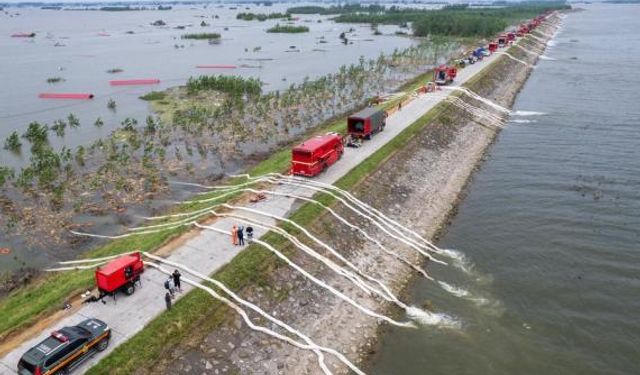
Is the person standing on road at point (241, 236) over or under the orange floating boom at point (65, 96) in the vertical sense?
under

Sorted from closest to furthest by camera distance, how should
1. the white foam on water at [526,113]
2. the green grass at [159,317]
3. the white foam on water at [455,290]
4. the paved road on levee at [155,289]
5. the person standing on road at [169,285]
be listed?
the green grass at [159,317]
the paved road on levee at [155,289]
the person standing on road at [169,285]
the white foam on water at [455,290]
the white foam on water at [526,113]

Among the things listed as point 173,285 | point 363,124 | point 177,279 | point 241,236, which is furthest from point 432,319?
point 363,124

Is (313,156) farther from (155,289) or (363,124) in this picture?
(155,289)

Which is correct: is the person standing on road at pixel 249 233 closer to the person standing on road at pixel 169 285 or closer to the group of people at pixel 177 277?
the group of people at pixel 177 277

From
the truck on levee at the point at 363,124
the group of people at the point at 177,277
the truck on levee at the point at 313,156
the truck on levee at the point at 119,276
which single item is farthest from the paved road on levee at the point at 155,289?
the truck on levee at the point at 363,124

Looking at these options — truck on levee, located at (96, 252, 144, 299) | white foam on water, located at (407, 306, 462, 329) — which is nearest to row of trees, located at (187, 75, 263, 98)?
truck on levee, located at (96, 252, 144, 299)

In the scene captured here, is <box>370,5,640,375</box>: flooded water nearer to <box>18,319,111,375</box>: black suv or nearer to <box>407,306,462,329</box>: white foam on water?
<box>407,306,462,329</box>: white foam on water
